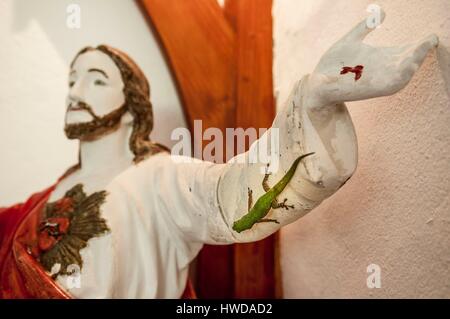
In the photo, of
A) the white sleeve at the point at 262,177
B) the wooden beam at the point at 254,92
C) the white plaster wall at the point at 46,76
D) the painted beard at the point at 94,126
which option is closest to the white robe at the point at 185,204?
the white sleeve at the point at 262,177

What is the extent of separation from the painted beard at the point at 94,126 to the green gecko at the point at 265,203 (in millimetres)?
457

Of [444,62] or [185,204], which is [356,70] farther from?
[185,204]

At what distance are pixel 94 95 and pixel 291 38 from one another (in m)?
0.56

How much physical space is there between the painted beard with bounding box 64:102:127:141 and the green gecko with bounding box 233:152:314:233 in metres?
0.46

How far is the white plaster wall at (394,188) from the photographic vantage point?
707 millimetres

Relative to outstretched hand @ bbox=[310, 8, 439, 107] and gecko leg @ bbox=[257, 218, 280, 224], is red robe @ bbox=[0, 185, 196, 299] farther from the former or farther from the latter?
outstretched hand @ bbox=[310, 8, 439, 107]

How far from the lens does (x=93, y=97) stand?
1.06 meters

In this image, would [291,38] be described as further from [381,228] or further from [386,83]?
[386,83]

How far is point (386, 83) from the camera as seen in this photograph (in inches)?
22.1

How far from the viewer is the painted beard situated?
3.48ft

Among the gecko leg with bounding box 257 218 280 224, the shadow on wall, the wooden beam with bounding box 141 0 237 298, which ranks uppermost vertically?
the wooden beam with bounding box 141 0 237 298

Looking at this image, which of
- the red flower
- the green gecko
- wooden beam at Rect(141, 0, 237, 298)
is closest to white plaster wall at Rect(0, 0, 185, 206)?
wooden beam at Rect(141, 0, 237, 298)

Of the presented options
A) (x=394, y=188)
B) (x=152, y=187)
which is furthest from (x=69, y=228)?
(x=394, y=188)

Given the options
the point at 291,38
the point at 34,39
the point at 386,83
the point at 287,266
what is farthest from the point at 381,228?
the point at 34,39
